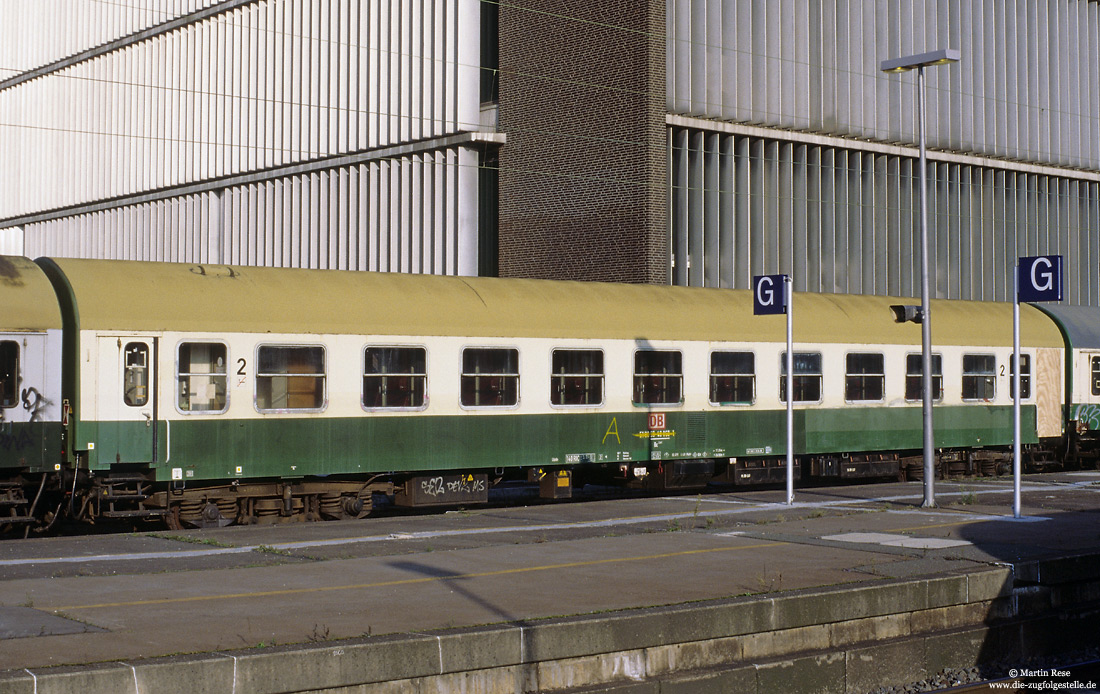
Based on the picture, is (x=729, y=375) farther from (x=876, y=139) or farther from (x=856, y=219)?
(x=876, y=139)

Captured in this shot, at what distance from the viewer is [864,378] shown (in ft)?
80.0

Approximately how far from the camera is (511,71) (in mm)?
34031

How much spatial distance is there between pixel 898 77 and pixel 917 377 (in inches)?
569

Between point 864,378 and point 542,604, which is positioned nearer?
point 542,604

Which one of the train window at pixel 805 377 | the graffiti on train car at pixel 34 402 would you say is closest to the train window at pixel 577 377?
the train window at pixel 805 377

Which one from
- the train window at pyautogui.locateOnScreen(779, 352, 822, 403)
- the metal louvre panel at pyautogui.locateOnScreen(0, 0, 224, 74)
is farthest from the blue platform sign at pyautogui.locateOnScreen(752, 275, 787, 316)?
the metal louvre panel at pyautogui.locateOnScreen(0, 0, 224, 74)

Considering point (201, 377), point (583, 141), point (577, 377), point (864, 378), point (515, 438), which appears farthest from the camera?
point (583, 141)

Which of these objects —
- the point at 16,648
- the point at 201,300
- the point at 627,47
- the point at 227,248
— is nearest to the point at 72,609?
the point at 16,648

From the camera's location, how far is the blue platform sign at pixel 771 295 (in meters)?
18.7

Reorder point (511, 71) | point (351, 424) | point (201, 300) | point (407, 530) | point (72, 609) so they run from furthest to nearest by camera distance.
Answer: point (511, 71), point (351, 424), point (201, 300), point (407, 530), point (72, 609)

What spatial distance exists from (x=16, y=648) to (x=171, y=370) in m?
8.78

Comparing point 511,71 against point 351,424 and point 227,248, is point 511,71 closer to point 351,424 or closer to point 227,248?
point 227,248

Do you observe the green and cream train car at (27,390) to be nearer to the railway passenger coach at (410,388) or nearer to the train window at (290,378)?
the railway passenger coach at (410,388)

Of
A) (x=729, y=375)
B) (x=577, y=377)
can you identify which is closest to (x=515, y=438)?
(x=577, y=377)
